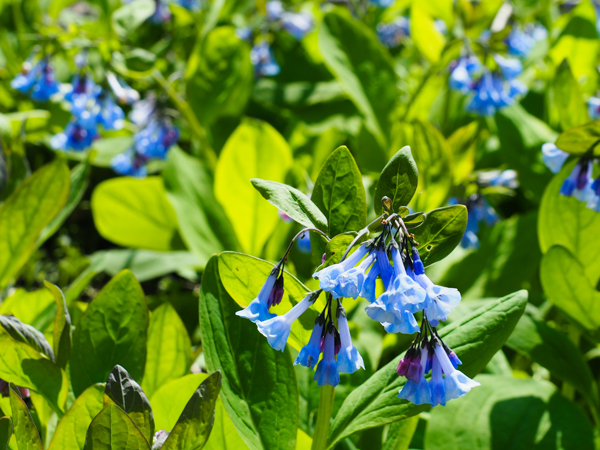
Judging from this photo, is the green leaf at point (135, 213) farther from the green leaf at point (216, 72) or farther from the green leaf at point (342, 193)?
the green leaf at point (342, 193)

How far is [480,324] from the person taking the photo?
35.0 inches

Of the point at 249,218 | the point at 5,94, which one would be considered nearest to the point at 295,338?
the point at 249,218

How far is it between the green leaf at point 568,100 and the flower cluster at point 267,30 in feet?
4.19

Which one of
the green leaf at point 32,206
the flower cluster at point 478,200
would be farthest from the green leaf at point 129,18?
the flower cluster at point 478,200

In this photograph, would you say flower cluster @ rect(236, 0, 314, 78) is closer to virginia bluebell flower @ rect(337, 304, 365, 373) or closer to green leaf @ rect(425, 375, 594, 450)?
green leaf @ rect(425, 375, 594, 450)

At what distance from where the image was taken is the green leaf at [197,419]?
2.51 feet

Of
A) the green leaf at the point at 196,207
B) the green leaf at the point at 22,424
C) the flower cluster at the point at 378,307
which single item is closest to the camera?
the flower cluster at the point at 378,307

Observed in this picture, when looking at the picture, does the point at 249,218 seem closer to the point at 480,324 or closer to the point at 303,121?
the point at 303,121

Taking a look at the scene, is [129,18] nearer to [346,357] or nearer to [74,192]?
[74,192]

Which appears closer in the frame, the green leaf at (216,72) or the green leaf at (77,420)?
the green leaf at (77,420)

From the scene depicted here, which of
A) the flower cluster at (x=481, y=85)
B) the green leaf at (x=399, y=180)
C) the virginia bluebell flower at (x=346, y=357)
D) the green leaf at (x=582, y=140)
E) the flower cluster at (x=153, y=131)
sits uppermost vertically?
the green leaf at (x=399, y=180)

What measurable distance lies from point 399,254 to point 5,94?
256 centimetres

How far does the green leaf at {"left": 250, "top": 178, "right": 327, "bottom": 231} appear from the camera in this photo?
0.76 meters

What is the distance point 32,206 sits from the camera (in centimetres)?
137
